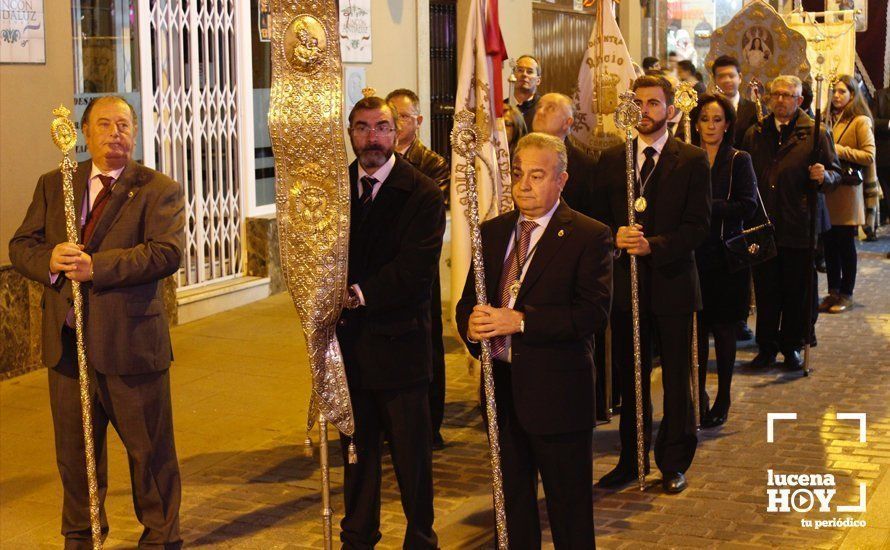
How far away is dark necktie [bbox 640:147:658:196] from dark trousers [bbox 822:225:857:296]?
6.02 metres

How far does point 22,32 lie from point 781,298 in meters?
6.44

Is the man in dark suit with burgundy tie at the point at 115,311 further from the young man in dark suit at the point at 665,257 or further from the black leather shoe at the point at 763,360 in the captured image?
the black leather shoe at the point at 763,360

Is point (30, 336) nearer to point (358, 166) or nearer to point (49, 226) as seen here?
point (49, 226)

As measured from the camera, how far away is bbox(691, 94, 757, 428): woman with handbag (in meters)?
8.62

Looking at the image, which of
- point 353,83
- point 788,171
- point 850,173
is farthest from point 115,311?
point 850,173

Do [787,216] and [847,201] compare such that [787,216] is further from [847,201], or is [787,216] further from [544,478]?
[544,478]

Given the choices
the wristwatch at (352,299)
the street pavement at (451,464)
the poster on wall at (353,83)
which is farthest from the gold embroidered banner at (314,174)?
the poster on wall at (353,83)

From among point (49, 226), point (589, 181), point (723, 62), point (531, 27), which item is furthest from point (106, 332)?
point (531, 27)

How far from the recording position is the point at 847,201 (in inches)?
497

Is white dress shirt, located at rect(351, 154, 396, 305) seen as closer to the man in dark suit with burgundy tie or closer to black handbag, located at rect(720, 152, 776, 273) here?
the man in dark suit with burgundy tie

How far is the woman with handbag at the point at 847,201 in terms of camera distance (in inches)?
498

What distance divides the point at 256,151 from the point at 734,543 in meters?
8.25

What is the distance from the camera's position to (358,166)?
600cm

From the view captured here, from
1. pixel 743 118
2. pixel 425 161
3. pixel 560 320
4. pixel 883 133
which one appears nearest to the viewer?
pixel 560 320
